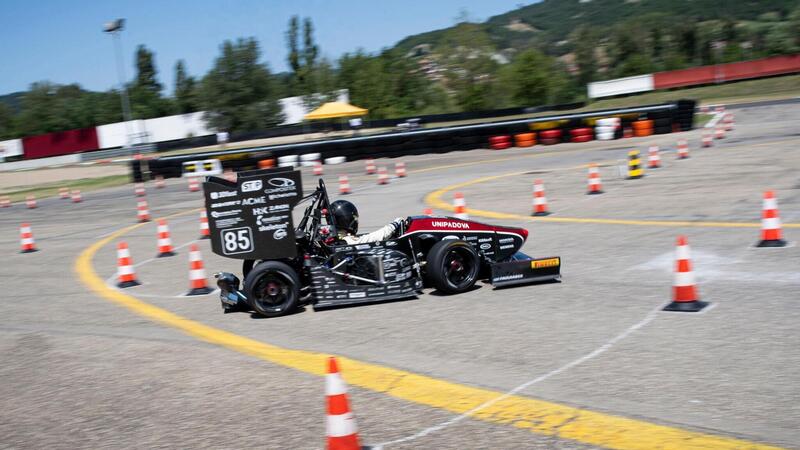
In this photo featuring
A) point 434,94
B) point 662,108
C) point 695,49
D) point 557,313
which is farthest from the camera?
point 695,49

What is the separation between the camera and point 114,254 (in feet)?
55.1

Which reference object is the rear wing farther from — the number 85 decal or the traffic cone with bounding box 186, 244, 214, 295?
the traffic cone with bounding box 186, 244, 214, 295

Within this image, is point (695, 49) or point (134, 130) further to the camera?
point (695, 49)

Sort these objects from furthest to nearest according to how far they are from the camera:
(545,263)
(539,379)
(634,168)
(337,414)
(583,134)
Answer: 1. (583,134)
2. (634,168)
3. (545,263)
4. (539,379)
5. (337,414)

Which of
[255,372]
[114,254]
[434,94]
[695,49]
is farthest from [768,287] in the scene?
[695,49]

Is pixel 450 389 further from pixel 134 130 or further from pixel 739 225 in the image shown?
pixel 134 130

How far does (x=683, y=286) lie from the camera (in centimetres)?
828

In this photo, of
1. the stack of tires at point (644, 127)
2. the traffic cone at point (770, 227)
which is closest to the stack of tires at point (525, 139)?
the stack of tires at point (644, 127)

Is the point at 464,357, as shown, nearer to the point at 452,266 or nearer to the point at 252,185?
the point at 452,266

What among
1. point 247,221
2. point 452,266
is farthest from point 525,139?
point 247,221

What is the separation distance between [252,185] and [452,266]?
261 centimetres

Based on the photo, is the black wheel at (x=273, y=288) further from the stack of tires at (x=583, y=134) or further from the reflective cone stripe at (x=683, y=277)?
the stack of tires at (x=583, y=134)

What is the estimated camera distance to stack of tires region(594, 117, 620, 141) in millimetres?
32812

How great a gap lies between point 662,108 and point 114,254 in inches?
918
